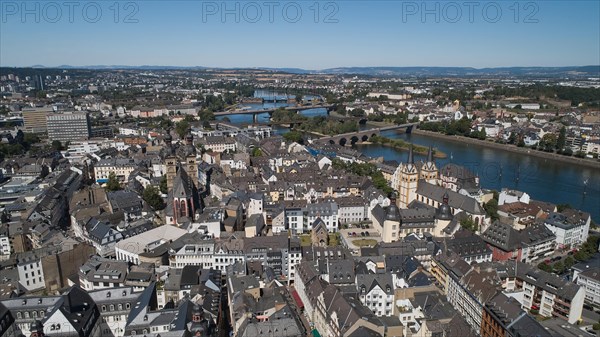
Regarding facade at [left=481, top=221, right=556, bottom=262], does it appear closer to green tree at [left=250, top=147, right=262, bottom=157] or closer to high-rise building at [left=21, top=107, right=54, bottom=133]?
green tree at [left=250, top=147, right=262, bottom=157]

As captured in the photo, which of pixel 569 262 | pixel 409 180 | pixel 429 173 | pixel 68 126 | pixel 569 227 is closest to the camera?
pixel 569 262

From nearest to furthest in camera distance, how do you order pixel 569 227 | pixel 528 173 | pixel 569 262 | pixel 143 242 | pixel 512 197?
pixel 569 262
pixel 143 242
pixel 569 227
pixel 512 197
pixel 528 173

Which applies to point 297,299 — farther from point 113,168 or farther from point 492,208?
point 113,168

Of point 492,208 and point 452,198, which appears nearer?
point 492,208

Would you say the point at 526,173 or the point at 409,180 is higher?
the point at 409,180

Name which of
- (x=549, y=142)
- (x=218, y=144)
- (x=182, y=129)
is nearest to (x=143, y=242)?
(x=218, y=144)

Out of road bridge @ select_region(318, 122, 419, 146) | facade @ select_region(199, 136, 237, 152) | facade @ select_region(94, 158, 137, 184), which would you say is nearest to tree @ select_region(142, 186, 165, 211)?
facade @ select_region(94, 158, 137, 184)

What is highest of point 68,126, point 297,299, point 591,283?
point 68,126
